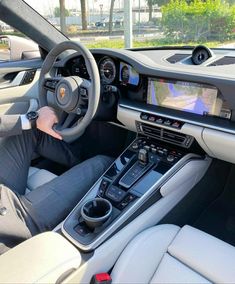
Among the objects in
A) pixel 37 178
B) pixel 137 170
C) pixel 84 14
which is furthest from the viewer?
pixel 84 14

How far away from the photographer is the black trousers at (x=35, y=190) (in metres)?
1.32

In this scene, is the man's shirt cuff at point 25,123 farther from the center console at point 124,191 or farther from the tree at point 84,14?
the tree at point 84,14

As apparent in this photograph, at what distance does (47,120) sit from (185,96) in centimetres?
69

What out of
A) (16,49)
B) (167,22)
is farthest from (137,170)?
(167,22)

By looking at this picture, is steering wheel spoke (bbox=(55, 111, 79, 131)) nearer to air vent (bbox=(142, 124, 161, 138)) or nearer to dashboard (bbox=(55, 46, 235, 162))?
dashboard (bbox=(55, 46, 235, 162))

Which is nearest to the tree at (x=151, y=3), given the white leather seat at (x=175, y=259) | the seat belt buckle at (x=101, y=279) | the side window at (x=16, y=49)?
the side window at (x=16, y=49)

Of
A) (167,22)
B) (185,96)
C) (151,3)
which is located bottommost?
(185,96)

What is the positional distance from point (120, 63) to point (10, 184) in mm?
857

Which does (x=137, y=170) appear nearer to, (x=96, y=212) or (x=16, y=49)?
(x=96, y=212)

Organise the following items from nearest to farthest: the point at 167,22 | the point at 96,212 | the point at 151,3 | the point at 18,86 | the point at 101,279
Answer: the point at 101,279 < the point at 96,212 < the point at 18,86 < the point at 167,22 < the point at 151,3

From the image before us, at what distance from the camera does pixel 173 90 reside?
1.59 meters

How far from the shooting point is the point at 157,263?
4.06ft

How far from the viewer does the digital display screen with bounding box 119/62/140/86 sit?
1787 millimetres

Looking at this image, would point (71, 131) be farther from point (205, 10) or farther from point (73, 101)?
point (205, 10)
